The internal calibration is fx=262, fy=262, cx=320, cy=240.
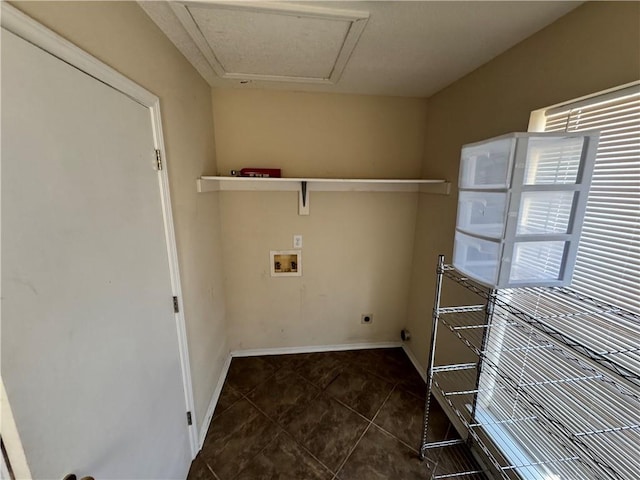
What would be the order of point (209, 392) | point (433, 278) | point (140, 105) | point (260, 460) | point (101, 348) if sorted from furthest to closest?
point (433, 278) → point (209, 392) → point (260, 460) → point (140, 105) → point (101, 348)

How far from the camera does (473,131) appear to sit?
175 centimetres

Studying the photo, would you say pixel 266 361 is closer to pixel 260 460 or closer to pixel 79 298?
pixel 260 460

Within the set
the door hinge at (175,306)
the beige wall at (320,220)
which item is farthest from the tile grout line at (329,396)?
the door hinge at (175,306)

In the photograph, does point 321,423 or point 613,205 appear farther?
point 321,423

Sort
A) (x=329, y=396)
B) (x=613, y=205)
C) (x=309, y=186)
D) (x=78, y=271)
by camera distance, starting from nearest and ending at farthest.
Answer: (x=78, y=271)
(x=613, y=205)
(x=329, y=396)
(x=309, y=186)

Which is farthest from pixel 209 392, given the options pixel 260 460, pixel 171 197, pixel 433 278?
pixel 433 278

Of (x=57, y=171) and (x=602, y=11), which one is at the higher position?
(x=602, y=11)

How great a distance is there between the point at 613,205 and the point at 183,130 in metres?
2.12

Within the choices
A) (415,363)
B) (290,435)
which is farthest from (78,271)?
(415,363)

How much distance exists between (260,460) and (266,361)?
37.2 inches

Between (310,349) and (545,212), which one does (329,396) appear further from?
(545,212)

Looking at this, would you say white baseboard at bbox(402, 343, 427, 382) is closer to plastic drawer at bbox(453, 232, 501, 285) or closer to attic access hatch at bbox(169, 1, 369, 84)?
plastic drawer at bbox(453, 232, 501, 285)

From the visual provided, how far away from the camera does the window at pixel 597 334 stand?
3.14 feet

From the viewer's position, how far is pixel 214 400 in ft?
6.83
